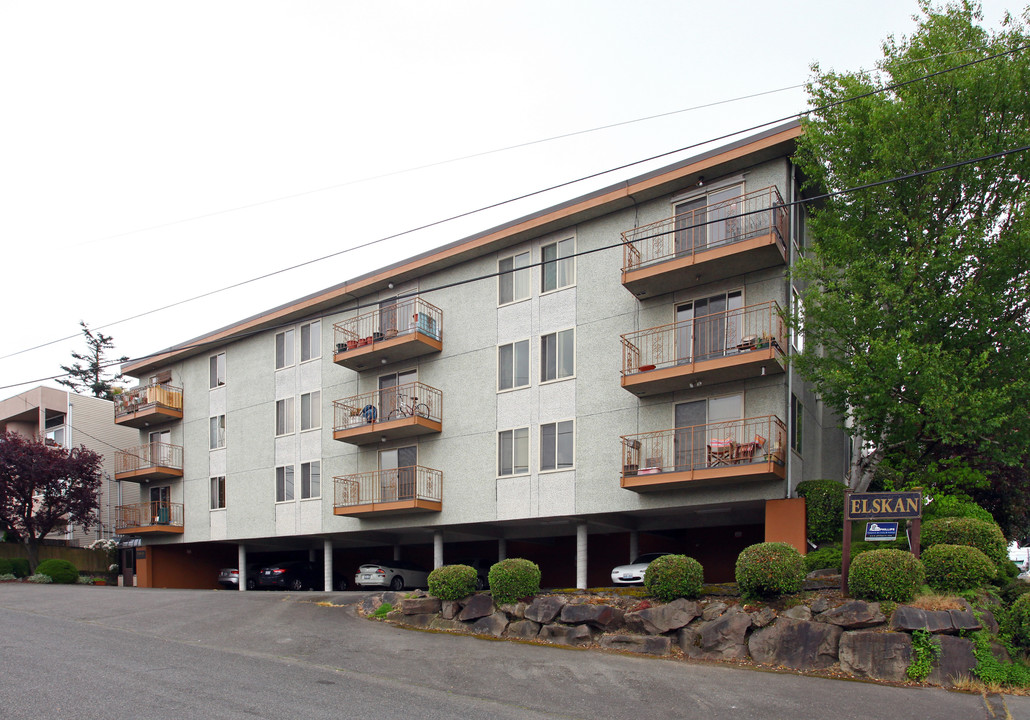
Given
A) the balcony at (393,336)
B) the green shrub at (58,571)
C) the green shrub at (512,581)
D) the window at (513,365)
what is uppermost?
the balcony at (393,336)

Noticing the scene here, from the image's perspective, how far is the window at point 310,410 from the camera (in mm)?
29222

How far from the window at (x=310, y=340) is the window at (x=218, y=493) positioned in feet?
21.1

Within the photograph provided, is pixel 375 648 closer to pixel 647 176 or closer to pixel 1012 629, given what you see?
pixel 1012 629

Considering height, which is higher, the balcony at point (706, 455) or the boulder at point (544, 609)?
the balcony at point (706, 455)

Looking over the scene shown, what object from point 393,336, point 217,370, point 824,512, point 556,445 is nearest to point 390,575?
point 393,336

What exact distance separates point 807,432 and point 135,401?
1066 inches

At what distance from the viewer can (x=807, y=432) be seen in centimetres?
2191

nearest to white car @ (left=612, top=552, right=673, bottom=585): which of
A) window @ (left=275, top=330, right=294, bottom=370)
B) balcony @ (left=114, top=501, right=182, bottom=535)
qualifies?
window @ (left=275, top=330, right=294, bottom=370)

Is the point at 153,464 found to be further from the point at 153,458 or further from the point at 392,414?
the point at 392,414

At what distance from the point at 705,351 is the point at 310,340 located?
596 inches

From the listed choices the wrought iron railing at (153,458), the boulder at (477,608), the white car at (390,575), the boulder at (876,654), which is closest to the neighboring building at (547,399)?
the wrought iron railing at (153,458)

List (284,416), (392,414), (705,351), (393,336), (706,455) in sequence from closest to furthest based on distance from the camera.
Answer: (706,455)
(705,351)
(393,336)
(392,414)
(284,416)

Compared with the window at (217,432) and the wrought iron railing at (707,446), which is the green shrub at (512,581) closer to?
the wrought iron railing at (707,446)

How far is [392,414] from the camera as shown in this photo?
26375 mm
